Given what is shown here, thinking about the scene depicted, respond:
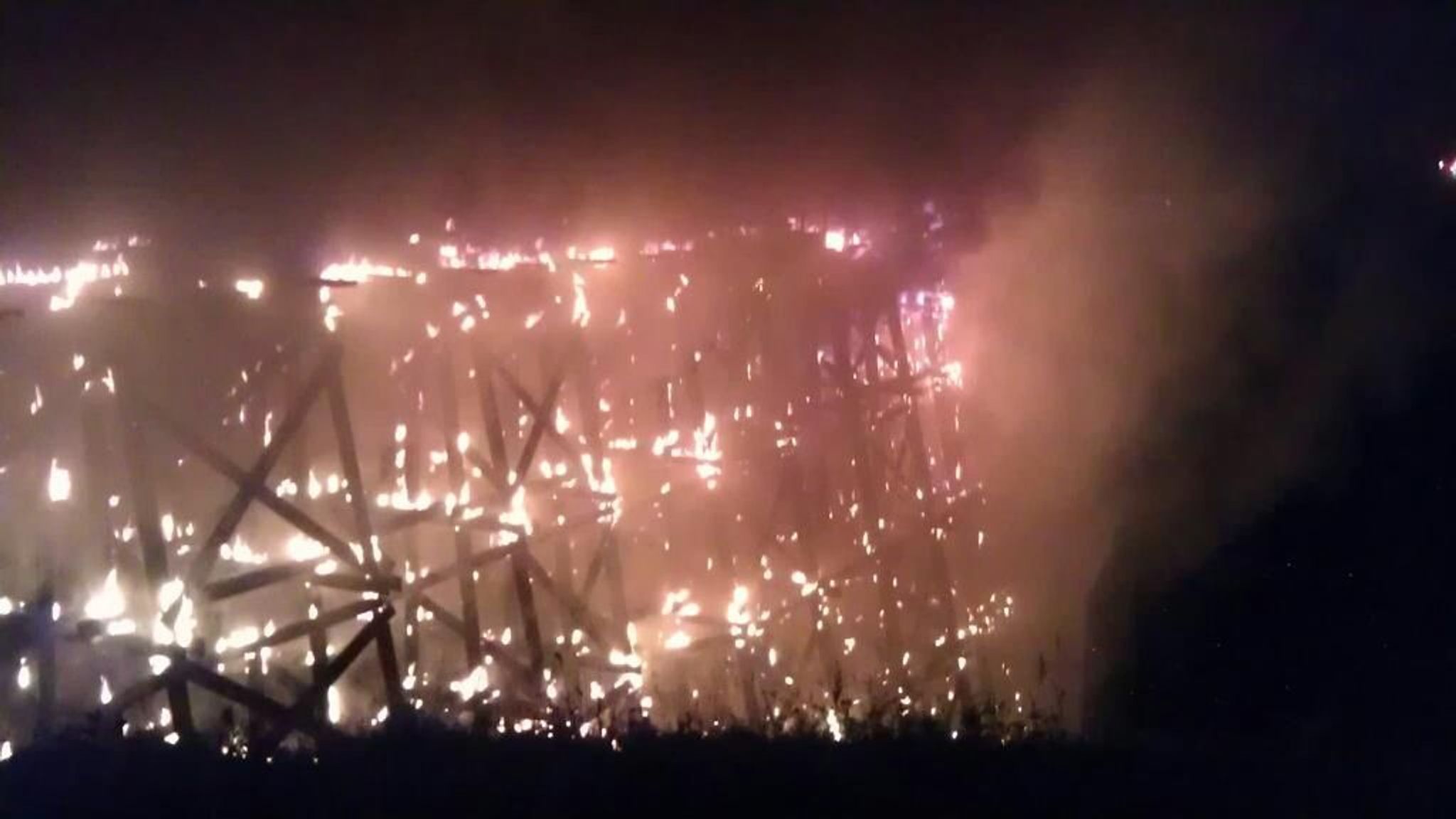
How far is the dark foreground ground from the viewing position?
3.92m

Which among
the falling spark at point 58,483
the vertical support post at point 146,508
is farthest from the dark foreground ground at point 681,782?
the falling spark at point 58,483

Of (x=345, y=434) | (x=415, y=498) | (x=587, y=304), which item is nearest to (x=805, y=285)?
(x=587, y=304)

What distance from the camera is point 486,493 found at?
10.3 metres

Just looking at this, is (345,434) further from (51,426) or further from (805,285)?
(805,285)

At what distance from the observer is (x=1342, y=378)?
531 inches

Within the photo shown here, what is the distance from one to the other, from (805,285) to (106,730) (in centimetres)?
706

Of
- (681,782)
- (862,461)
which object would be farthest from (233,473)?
(862,461)

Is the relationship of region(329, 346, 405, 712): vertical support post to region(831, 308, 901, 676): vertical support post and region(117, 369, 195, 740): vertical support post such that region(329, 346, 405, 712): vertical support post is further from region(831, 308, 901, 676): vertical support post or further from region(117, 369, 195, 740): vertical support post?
region(831, 308, 901, 676): vertical support post

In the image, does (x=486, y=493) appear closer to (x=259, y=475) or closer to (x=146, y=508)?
(x=259, y=475)

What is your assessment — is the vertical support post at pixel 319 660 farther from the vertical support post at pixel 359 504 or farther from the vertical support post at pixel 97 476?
the vertical support post at pixel 97 476

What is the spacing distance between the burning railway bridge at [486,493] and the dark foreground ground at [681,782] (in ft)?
2.43

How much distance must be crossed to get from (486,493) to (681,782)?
21.4 ft

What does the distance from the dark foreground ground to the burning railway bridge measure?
74cm

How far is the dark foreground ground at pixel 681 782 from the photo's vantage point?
392 cm
